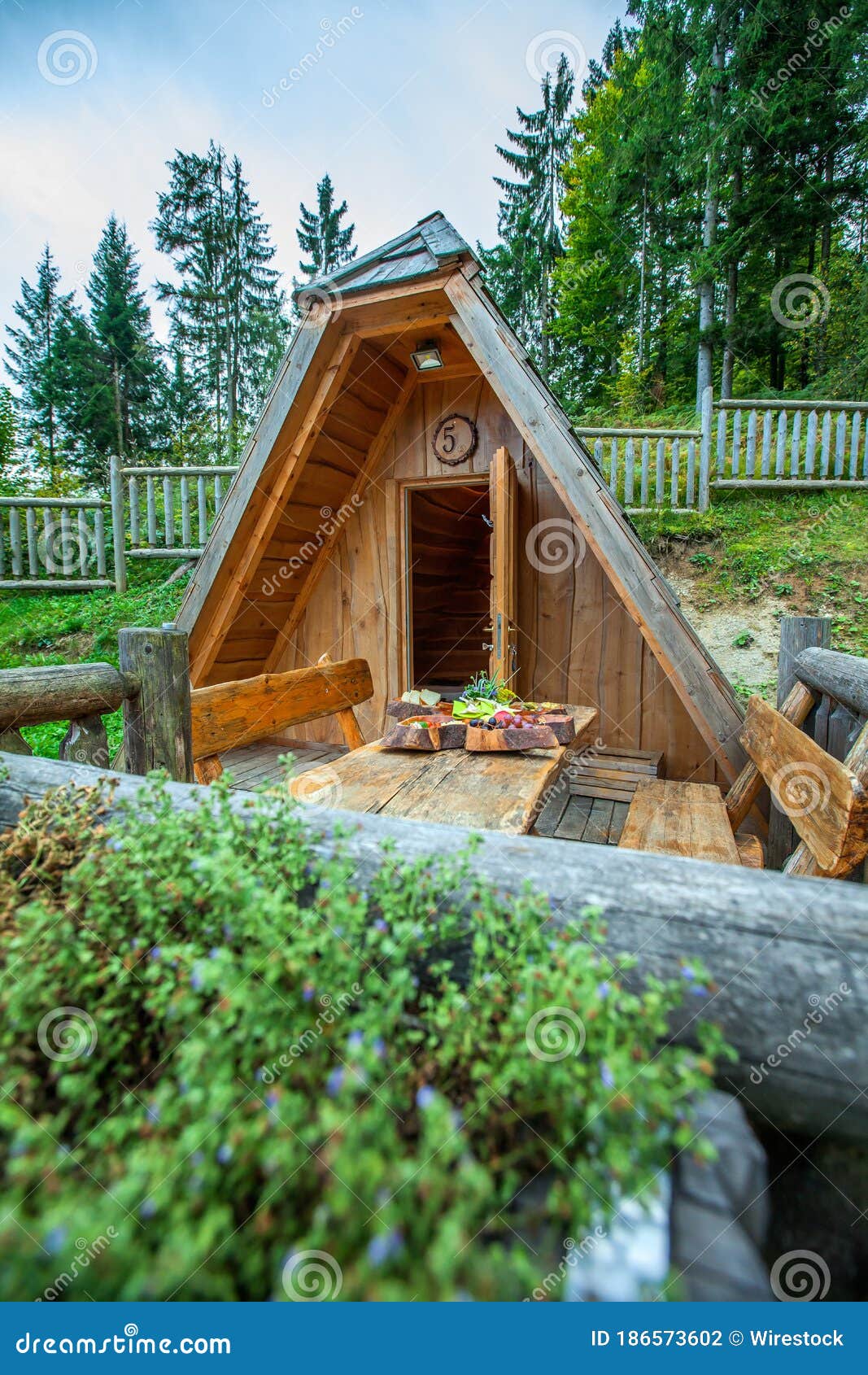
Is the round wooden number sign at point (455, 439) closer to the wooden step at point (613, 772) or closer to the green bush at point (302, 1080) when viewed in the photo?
the wooden step at point (613, 772)

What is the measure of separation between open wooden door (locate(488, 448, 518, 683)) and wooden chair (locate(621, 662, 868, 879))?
131cm

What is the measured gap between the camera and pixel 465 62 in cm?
629

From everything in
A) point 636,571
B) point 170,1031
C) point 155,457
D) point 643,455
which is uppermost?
point 155,457

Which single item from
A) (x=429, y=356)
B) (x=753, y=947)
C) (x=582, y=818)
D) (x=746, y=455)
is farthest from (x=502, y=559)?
(x=746, y=455)

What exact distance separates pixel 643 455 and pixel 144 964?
23.0ft

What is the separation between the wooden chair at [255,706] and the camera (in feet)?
9.02

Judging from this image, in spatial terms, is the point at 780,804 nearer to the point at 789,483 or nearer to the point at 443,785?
the point at 443,785

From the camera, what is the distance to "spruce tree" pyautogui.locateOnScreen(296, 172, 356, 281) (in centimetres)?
2020

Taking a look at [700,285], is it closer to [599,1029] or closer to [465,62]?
[465,62]

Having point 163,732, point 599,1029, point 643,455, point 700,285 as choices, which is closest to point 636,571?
point 163,732

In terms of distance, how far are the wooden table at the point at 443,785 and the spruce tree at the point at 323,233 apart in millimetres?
23171

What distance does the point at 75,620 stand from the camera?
7.43 meters

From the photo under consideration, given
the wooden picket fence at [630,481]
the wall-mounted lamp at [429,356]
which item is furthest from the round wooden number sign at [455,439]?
the wooden picket fence at [630,481]

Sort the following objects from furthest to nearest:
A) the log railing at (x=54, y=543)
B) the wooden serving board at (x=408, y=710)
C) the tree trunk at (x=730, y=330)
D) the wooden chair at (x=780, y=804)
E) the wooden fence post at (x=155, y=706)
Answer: the tree trunk at (x=730, y=330) → the log railing at (x=54, y=543) → the wooden serving board at (x=408, y=710) → the wooden fence post at (x=155, y=706) → the wooden chair at (x=780, y=804)
